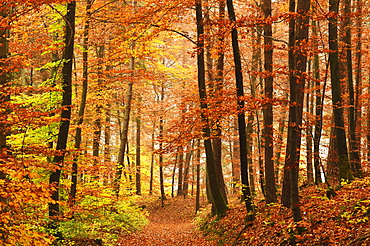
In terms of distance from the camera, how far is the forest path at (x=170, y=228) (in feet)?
41.8

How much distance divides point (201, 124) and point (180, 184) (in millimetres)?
20242

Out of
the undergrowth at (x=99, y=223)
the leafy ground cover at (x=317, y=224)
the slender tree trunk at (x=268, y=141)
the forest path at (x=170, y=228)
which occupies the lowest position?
the forest path at (x=170, y=228)

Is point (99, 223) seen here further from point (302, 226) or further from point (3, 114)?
point (302, 226)

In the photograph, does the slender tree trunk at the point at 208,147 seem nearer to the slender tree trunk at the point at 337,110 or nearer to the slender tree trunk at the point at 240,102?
the slender tree trunk at the point at 240,102

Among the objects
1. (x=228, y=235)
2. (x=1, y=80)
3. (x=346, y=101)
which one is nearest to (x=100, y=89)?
(x=1, y=80)

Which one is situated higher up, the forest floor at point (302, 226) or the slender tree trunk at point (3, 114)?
the slender tree trunk at point (3, 114)

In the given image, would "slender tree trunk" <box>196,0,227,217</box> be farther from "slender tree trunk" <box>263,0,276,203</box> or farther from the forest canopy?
"slender tree trunk" <box>263,0,276,203</box>

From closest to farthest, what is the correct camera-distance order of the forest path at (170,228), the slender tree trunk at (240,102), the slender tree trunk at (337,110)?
the slender tree trunk at (240,102), the slender tree trunk at (337,110), the forest path at (170,228)

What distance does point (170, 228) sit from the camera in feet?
59.1

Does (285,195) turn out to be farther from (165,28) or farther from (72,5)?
(72,5)

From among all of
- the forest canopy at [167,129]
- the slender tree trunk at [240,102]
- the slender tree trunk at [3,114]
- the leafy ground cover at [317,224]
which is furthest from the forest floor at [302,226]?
the slender tree trunk at [3,114]

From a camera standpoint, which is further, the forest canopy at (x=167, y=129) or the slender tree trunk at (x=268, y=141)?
the slender tree trunk at (x=268, y=141)

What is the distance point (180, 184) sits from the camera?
3011 cm

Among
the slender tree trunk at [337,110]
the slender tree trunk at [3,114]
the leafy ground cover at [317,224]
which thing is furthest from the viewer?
the slender tree trunk at [337,110]
